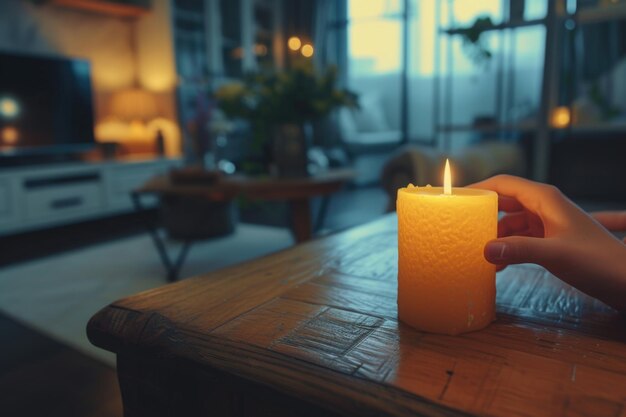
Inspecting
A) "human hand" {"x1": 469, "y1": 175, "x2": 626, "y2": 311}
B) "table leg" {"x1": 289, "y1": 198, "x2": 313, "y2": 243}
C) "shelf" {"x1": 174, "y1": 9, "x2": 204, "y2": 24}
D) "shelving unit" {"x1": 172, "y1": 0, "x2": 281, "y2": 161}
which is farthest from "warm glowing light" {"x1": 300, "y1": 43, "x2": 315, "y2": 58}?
"shelf" {"x1": 174, "y1": 9, "x2": 204, "y2": 24}

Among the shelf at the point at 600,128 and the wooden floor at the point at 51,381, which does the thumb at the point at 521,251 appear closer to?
the wooden floor at the point at 51,381

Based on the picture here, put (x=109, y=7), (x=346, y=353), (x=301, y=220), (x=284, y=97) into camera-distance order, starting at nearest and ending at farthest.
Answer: (x=346, y=353) → (x=284, y=97) → (x=301, y=220) → (x=109, y=7)

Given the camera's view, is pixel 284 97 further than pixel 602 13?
Yes

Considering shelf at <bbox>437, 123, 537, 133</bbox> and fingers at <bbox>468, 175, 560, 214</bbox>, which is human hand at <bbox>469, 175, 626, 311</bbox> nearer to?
fingers at <bbox>468, 175, 560, 214</bbox>

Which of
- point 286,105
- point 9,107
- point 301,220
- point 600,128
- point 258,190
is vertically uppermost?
point 9,107

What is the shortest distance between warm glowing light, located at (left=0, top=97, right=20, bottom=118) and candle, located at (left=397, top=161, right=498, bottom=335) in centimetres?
333

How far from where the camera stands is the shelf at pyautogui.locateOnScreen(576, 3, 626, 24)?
5.21 feet

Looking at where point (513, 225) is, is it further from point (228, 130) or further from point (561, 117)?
point (228, 130)

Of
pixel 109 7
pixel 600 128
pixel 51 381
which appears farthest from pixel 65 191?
pixel 600 128

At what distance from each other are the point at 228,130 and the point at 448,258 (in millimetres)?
3648

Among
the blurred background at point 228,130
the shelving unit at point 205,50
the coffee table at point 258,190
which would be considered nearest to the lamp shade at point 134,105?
the blurred background at point 228,130

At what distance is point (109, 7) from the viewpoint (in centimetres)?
354

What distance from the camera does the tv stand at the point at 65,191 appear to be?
272 cm

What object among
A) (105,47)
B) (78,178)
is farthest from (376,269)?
(105,47)
